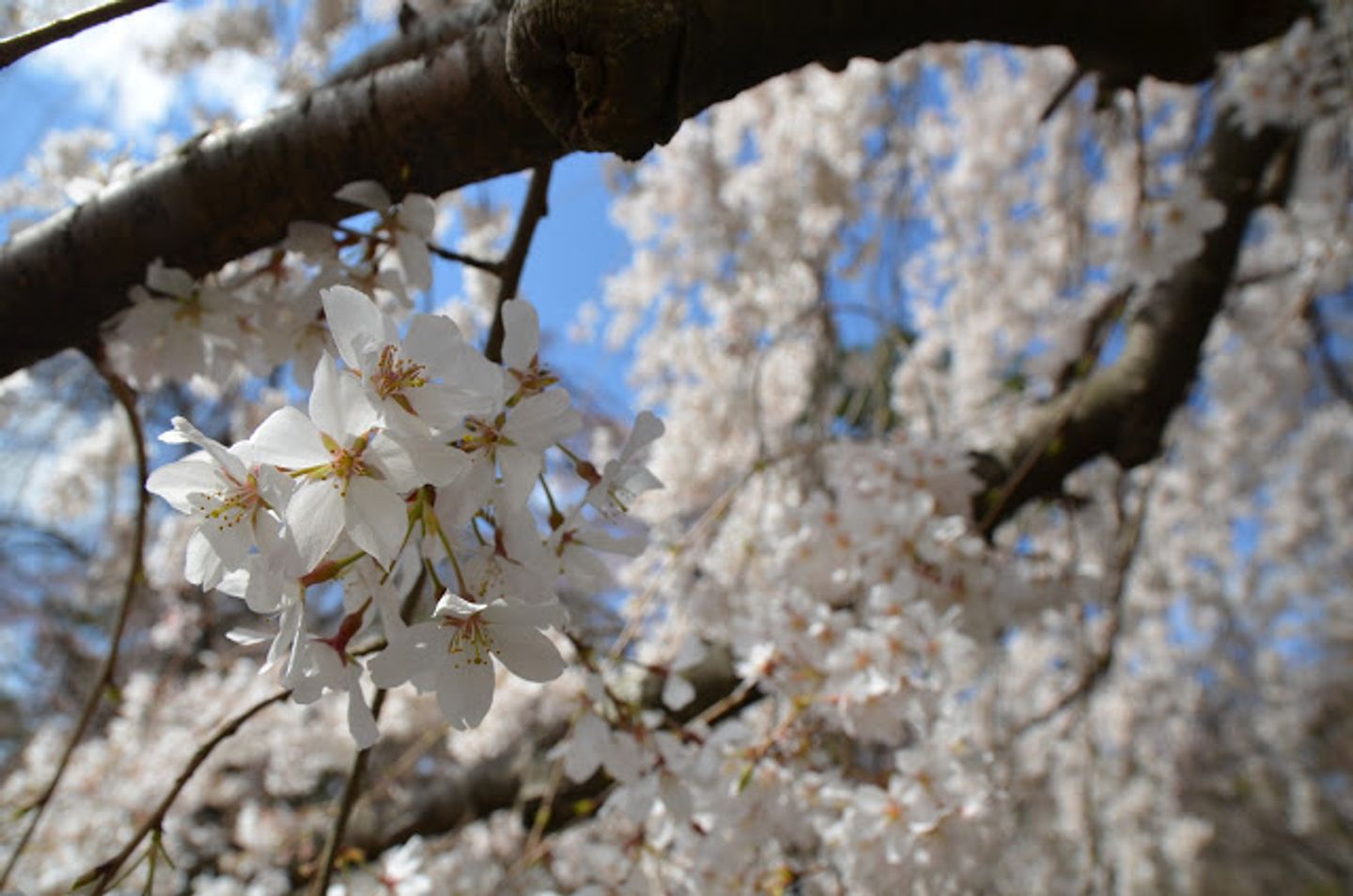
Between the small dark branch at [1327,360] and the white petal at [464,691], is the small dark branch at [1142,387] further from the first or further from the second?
the white petal at [464,691]

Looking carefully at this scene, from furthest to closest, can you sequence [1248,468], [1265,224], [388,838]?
[1248,468]
[1265,224]
[388,838]

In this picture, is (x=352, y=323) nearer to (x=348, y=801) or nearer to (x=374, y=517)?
(x=374, y=517)

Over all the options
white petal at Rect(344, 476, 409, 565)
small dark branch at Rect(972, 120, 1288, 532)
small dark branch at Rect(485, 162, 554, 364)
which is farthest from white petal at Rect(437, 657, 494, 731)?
small dark branch at Rect(972, 120, 1288, 532)

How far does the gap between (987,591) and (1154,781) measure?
19.8ft

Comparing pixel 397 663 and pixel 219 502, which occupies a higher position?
pixel 219 502

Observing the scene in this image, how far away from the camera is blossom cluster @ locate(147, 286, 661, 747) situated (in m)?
0.53

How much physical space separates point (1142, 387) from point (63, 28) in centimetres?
190

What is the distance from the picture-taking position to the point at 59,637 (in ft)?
18.2

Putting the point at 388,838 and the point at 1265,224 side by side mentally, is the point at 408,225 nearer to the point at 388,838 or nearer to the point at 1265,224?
the point at 388,838

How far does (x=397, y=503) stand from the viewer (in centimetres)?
54

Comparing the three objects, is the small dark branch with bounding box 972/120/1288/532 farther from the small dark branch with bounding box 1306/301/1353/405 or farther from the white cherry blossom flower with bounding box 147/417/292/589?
the white cherry blossom flower with bounding box 147/417/292/589

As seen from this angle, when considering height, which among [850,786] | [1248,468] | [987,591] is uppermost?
[1248,468]

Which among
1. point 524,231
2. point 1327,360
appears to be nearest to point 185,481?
point 524,231

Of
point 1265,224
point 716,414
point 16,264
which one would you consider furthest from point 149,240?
point 1265,224
